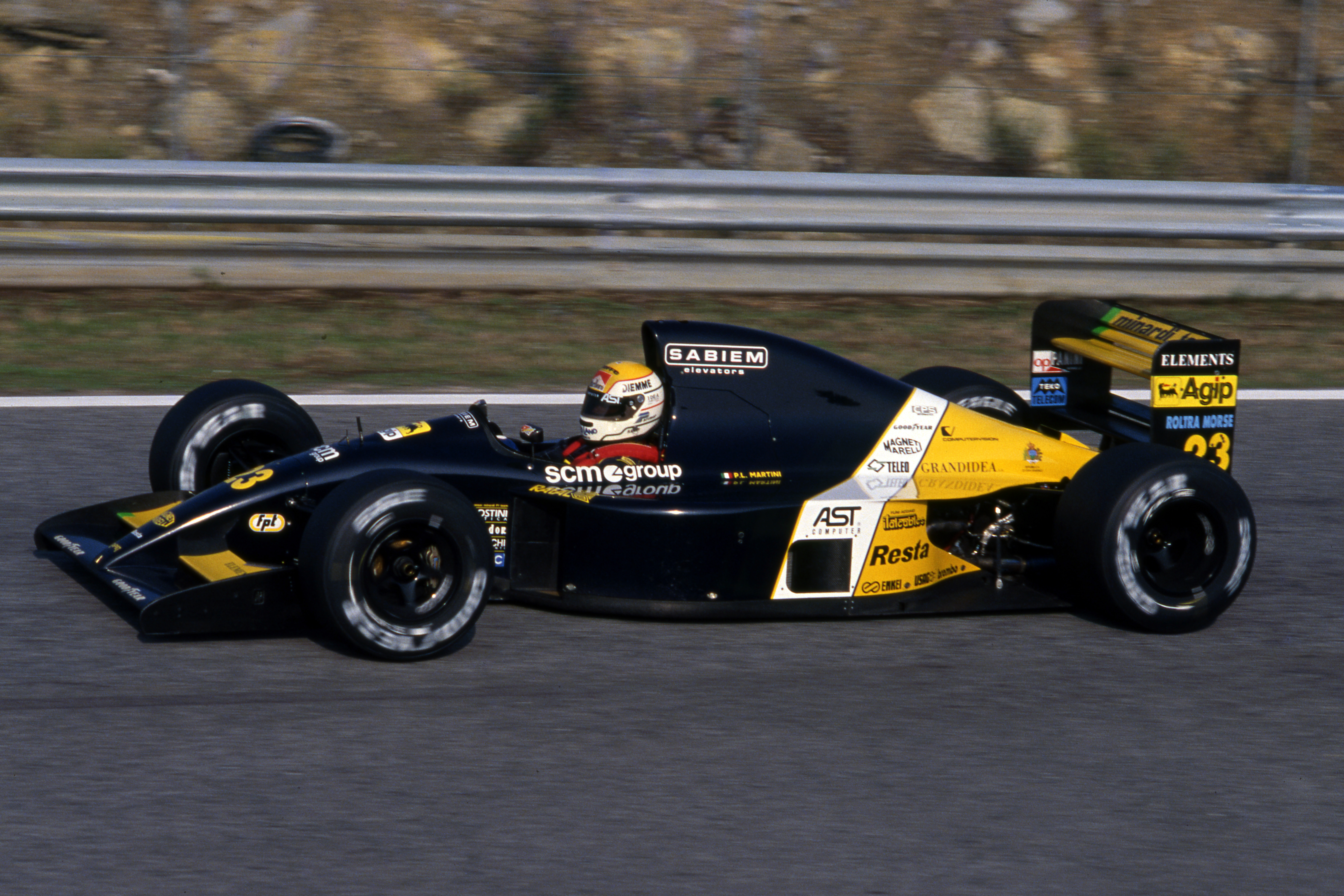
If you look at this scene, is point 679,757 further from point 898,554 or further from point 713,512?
point 898,554

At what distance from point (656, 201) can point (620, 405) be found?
16.8 feet

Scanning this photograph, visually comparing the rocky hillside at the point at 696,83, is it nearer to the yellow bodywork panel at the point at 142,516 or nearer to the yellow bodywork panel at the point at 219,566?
the yellow bodywork panel at the point at 142,516

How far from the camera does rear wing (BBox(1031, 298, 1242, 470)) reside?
6.12 m

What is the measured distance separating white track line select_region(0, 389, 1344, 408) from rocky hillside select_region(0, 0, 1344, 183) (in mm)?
3675

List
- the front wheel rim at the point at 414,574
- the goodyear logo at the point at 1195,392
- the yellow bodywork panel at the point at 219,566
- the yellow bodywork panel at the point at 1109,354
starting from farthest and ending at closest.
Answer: the yellow bodywork panel at the point at 1109,354
the goodyear logo at the point at 1195,392
the yellow bodywork panel at the point at 219,566
the front wheel rim at the point at 414,574

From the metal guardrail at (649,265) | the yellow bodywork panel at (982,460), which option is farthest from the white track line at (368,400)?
the yellow bodywork panel at (982,460)

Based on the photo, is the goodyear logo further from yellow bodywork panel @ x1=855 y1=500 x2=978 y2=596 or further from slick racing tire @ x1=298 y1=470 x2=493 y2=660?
slick racing tire @ x1=298 y1=470 x2=493 y2=660

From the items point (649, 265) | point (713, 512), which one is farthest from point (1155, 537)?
point (649, 265)

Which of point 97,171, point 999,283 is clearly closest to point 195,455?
point 97,171

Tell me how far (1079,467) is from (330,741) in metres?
2.99

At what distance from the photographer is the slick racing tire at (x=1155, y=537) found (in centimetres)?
557

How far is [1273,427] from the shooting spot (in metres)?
8.58

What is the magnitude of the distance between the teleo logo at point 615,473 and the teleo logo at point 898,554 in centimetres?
76

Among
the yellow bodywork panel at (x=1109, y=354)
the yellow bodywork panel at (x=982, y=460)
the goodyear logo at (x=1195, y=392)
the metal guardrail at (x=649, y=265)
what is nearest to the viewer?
the yellow bodywork panel at (x=982, y=460)
